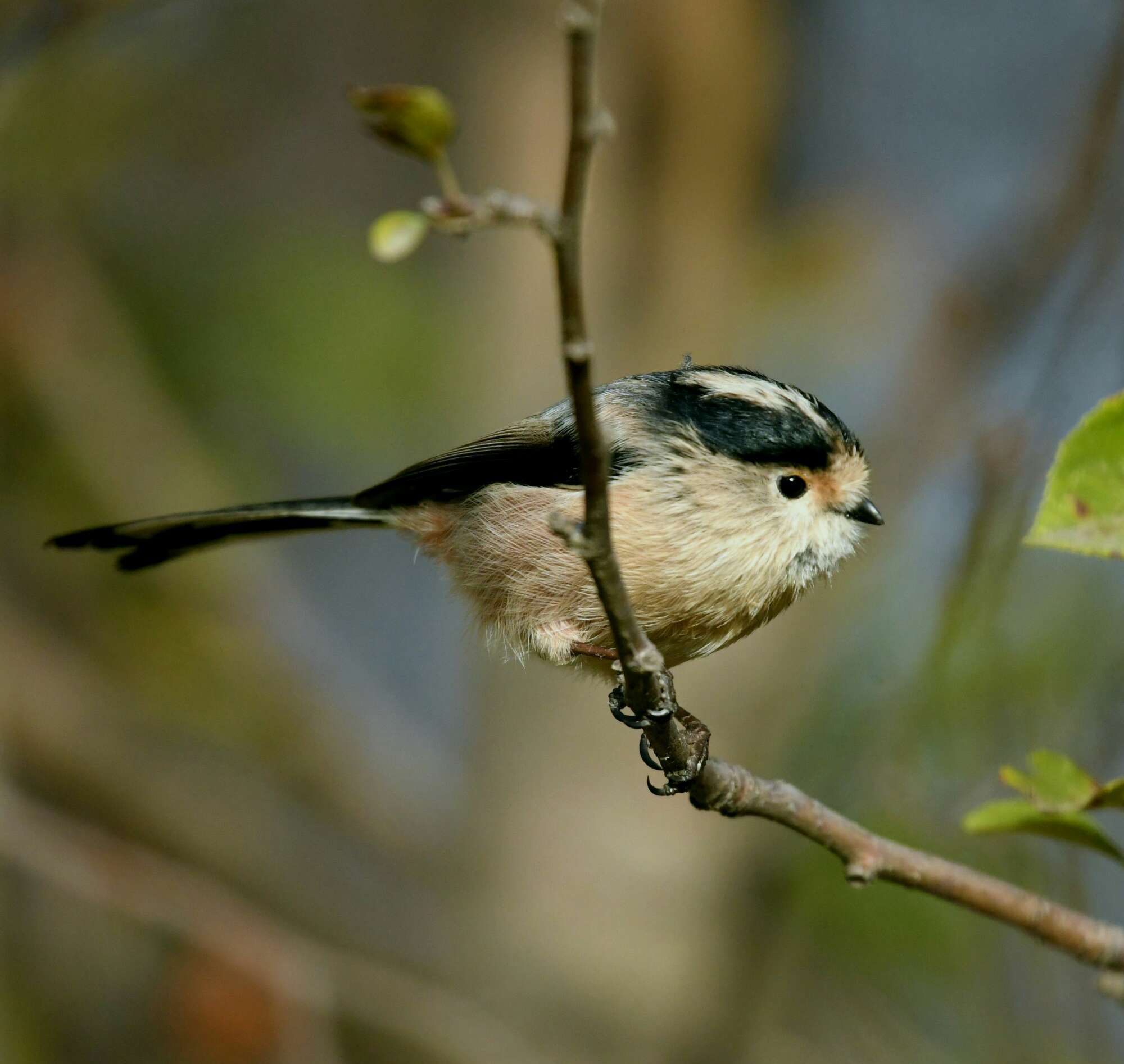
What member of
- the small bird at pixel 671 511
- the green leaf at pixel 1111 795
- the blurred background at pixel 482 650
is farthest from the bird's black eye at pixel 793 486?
the blurred background at pixel 482 650

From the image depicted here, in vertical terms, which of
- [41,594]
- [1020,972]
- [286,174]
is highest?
[286,174]

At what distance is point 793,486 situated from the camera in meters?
2.15

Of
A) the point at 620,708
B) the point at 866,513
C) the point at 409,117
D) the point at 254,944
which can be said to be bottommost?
the point at 254,944

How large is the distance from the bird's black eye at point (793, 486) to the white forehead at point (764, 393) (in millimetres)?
100

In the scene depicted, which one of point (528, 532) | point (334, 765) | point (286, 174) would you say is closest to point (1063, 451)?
point (528, 532)

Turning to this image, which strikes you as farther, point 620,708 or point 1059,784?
point 620,708

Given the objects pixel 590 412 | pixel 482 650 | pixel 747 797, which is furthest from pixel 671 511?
pixel 482 650

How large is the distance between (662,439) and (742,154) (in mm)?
2775

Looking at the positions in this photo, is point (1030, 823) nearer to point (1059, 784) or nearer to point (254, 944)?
point (1059, 784)

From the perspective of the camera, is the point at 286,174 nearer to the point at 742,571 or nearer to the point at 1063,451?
the point at 742,571

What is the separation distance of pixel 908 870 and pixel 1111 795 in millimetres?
437

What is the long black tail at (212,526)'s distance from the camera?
8.77 feet

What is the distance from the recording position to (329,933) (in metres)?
4.50

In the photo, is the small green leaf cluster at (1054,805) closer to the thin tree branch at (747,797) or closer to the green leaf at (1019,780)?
the green leaf at (1019,780)
